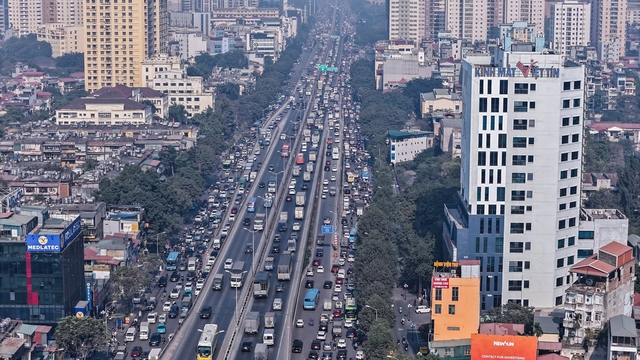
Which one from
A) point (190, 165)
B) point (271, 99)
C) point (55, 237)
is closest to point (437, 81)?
point (271, 99)

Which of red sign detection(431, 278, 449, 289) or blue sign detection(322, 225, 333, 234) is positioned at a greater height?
red sign detection(431, 278, 449, 289)

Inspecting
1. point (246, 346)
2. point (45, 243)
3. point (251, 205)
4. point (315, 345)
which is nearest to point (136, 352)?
point (246, 346)

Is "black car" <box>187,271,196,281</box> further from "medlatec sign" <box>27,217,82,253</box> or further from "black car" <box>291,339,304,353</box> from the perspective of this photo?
"medlatec sign" <box>27,217,82,253</box>

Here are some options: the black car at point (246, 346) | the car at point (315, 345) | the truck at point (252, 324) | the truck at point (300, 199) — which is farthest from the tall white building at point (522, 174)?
the truck at point (300, 199)

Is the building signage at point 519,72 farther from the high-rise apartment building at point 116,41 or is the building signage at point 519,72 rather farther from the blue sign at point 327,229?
the high-rise apartment building at point 116,41

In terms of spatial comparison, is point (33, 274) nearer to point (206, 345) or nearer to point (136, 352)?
point (136, 352)

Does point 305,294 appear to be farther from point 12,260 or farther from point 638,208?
point 638,208

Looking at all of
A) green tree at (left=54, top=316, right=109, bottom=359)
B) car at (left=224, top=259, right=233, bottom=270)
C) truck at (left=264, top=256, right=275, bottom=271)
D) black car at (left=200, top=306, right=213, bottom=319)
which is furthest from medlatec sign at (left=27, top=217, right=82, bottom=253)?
truck at (left=264, top=256, right=275, bottom=271)
